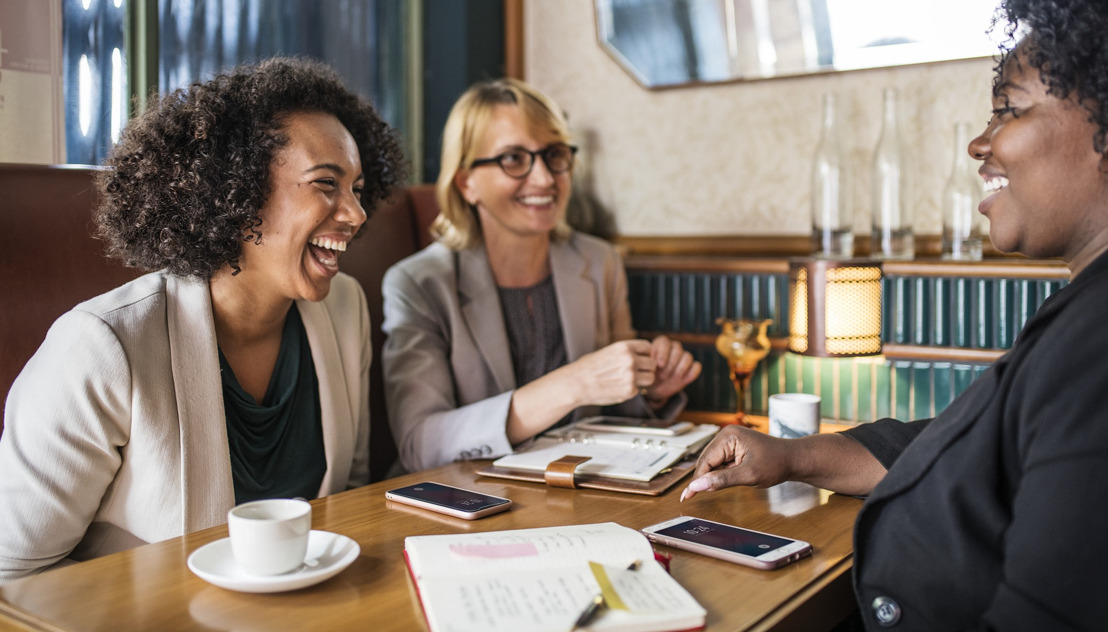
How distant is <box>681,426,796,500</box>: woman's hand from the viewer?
148cm

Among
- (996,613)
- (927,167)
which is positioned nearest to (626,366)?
→ (996,613)

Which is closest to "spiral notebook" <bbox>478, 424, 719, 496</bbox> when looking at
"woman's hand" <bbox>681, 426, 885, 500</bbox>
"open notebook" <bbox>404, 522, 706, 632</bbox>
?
"woman's hand" <bbox>681, 426, 885, 500</bbox>

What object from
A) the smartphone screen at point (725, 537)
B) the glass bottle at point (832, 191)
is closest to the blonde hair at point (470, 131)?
the glass bottle at point (832, 191)

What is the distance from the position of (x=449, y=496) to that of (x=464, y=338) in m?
0.80

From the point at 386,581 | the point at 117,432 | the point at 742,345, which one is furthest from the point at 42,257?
the point at 742,345

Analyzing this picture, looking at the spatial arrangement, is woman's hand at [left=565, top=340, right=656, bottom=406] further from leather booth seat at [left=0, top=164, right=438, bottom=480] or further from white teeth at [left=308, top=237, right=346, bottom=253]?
leather booth seat at [left=0, top=164, right=438, bottom=480]

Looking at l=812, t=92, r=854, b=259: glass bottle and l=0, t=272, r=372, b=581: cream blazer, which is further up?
l=812, t=92, r=854, b=259: glass bottle

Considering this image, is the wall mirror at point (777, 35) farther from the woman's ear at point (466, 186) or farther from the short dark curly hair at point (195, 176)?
the short dark curly hair at point (195, 176)

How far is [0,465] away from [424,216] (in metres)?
1.51

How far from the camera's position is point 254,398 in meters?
1.78

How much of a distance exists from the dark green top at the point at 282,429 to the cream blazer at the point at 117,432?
0.12 meters

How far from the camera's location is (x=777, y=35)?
2871 millimetres

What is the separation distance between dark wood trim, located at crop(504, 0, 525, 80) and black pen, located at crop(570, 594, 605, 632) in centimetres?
273

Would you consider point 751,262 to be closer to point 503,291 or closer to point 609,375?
point 503,291
